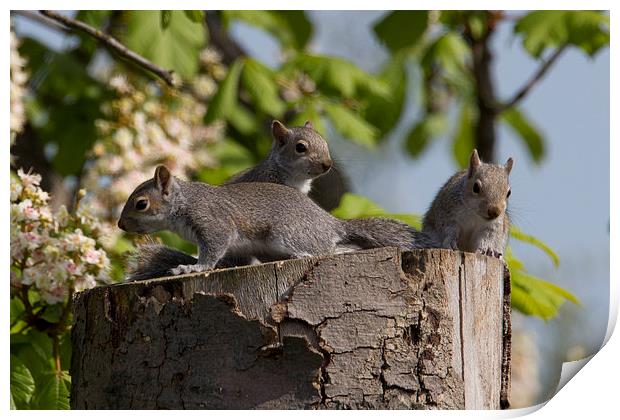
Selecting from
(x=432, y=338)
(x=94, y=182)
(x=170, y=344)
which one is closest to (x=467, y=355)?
(x=432, y=338)

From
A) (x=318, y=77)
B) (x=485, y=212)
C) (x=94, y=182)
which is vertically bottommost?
(x=485, y=212)

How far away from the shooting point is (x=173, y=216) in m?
3.69

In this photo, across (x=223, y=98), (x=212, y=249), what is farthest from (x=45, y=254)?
(x=223, y=98)

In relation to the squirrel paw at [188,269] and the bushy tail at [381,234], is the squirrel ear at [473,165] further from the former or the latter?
the squirrel paw at [188,269]

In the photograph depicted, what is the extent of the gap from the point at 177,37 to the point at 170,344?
2892mm

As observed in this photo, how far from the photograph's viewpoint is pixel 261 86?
5.72 metres

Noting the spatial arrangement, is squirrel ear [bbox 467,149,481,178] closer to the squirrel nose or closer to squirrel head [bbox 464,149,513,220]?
squirrel head [bbox 464,149,513,220]

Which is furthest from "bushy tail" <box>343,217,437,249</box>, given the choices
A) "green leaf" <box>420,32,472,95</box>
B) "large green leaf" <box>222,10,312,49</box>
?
"green leaf" <box>420,32,472,95</box>

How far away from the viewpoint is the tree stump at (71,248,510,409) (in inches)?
115

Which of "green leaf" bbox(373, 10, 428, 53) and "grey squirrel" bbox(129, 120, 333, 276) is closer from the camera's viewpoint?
"grey squirrel" bbox(129, 120, 333, 276)

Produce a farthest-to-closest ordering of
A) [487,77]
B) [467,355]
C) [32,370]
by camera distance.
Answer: [487,77] < [32,370] < [467,355]

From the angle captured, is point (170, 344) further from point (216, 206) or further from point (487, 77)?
point (487, 77)

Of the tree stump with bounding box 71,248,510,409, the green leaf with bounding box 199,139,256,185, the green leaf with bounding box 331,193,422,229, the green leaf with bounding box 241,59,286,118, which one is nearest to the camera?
the tree stump with bounding box 71,248,510,409

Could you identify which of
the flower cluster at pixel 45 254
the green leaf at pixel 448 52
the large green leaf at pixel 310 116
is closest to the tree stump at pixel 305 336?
the flower cluster at pixel 45 254
